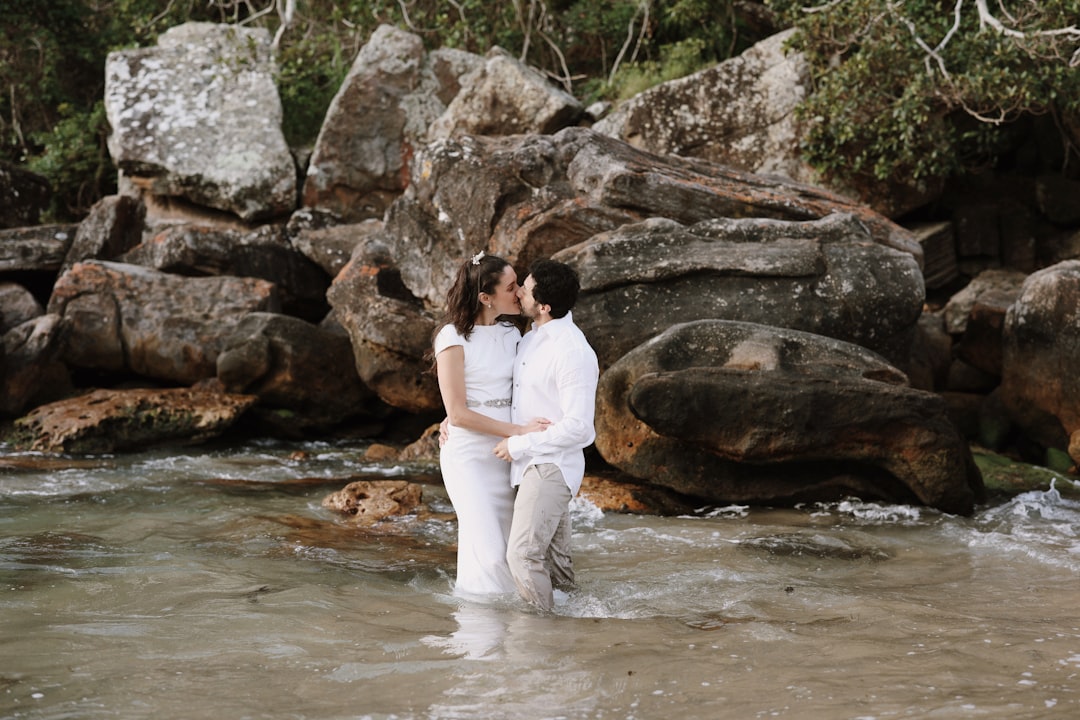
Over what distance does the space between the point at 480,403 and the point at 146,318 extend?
9.63m

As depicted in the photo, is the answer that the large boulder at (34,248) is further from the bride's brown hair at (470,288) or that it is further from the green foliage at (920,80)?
the bride's brown hair at (470,288)

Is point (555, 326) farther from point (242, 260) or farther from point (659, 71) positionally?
point (659, 71)

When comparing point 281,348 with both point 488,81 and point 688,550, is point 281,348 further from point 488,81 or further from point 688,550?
point 688,550

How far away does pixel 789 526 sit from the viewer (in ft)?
27.0


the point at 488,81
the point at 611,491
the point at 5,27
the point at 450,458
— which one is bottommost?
the point at 611,491

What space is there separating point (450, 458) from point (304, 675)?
5.20ft

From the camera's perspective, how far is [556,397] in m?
5.61

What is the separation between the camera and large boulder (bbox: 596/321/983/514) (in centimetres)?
837

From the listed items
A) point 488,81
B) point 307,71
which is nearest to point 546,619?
point 488,81

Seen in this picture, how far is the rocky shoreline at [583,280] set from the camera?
29.5 feet

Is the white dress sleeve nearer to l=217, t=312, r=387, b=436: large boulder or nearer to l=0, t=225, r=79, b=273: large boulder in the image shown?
l=217, t=312, r=387, b=436: large boulder

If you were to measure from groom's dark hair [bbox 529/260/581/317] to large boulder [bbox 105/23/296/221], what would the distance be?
14.0m

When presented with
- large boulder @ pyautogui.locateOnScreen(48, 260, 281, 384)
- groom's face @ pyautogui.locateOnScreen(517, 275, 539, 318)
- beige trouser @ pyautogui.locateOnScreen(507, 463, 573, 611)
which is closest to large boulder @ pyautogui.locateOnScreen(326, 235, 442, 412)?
large boulder @ pyautogui.locateOnScreen(48, 260, 281, 384)

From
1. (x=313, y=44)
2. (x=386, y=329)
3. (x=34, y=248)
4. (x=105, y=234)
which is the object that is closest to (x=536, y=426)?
(x=386, y=329)
